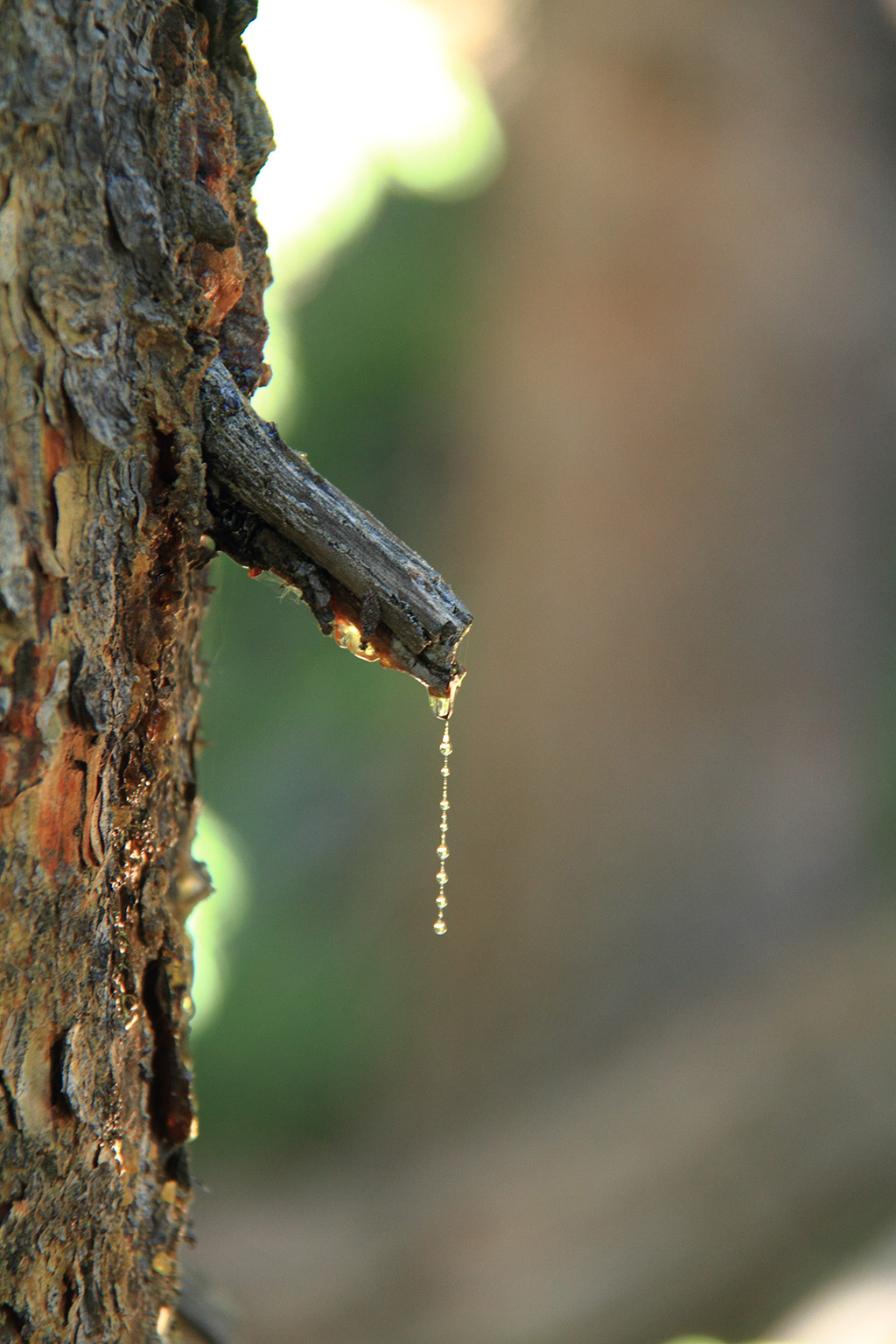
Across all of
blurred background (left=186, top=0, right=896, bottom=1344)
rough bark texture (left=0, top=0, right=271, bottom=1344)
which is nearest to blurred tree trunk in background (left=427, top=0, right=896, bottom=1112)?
blurred background (left=186, top=0, right=896, bottom=1344)

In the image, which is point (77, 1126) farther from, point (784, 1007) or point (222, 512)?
point (784, 1007)

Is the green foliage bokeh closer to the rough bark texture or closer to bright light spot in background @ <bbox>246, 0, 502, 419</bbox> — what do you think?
bright light spot in background @ <bbox>246, 0, 502, 419</bbox>

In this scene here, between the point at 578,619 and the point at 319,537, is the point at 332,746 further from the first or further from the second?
the point at 319,537

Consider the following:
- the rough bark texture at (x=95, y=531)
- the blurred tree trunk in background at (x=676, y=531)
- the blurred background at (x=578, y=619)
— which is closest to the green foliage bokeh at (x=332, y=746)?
the blurred background at (x=578, y=619)

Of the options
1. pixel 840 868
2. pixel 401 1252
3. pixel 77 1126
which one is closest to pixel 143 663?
pixel 77 1126

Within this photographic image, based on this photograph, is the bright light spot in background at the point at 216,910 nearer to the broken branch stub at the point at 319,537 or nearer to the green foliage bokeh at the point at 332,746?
the green foliage bokeh at the point at 332,746

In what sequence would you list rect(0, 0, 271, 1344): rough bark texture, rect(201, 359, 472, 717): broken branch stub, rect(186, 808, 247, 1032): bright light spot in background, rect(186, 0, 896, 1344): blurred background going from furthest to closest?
rect(186, 0, 896, 1344): blurred background < rect(186, 808, 247, 1032): bright light spot in background < rect(201, 359, 472, 717): broken branch stub < rect(0, 0, 271, 1344): rough bark texture
